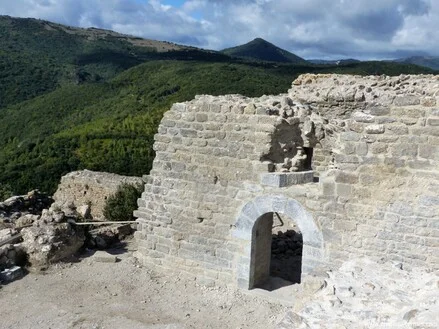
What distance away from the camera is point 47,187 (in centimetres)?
2177

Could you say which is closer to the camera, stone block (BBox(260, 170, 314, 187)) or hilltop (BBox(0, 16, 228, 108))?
stone block (BBox(260, 170, 314, 187))

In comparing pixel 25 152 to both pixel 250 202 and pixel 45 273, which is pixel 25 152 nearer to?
pixel 45 273

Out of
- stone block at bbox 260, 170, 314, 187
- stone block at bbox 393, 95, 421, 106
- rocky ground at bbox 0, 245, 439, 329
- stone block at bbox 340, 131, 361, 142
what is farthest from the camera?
stone block at bbox 260, 170, 314, 187

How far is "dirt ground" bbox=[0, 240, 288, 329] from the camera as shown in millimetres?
6406

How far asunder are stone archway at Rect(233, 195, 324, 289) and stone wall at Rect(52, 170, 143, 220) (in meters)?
5.91

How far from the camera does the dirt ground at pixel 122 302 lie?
21.0ft

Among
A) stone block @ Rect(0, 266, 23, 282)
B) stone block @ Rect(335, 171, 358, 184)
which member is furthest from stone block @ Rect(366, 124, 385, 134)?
stone block @ Rect(0, 266, 23, 282)

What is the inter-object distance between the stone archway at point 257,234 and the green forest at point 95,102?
48.8 feet

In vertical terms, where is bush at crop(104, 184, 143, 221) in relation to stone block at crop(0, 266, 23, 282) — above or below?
above

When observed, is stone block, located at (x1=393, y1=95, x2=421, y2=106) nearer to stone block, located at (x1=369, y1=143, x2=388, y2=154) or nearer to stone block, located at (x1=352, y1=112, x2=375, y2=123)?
stone block, located at (x1=352, y1=112, x2=375, y2=123)

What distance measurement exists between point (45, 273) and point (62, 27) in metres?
97.8

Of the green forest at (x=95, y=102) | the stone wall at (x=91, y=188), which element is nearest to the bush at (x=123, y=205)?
the stone wall at (x=91, y=188)

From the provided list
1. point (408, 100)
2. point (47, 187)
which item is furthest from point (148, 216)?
point (47, 187)

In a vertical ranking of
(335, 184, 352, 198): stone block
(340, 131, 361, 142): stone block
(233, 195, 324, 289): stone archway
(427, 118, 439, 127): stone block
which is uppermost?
(427, 118, 439, 127): stone block
